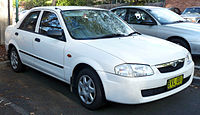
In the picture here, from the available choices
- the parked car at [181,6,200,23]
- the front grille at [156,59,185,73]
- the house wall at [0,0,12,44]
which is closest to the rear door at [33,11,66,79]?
the front grille at [156,59,185,73]

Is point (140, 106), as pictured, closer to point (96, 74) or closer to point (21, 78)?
point (96, 74)

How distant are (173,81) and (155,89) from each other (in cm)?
37

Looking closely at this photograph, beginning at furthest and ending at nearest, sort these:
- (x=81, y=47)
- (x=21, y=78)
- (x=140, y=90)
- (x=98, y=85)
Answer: (x=21, y=78) → (x=81, y=47) → (x=98, y=85) → (x=140, y=90)

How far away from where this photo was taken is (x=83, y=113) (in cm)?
371

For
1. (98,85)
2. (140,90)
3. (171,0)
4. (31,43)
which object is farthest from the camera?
(171,0)

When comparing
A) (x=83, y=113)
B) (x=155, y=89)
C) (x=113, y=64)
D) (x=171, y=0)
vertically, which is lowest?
(x=83, y=113)

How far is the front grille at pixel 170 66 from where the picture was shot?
3.46m

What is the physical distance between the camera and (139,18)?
762 cm

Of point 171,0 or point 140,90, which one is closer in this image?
point 140,90

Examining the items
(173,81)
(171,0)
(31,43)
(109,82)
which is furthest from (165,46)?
(171,0)

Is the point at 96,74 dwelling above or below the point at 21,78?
above

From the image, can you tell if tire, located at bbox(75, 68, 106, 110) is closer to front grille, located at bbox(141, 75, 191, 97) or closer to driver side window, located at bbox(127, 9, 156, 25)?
front grille, located at bbox(141, 75, 191, 97)

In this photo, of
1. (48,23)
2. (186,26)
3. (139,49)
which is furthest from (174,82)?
(186,26)

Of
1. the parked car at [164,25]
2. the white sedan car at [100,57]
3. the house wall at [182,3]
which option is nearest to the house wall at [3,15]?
the white sedan car at [100,57]
